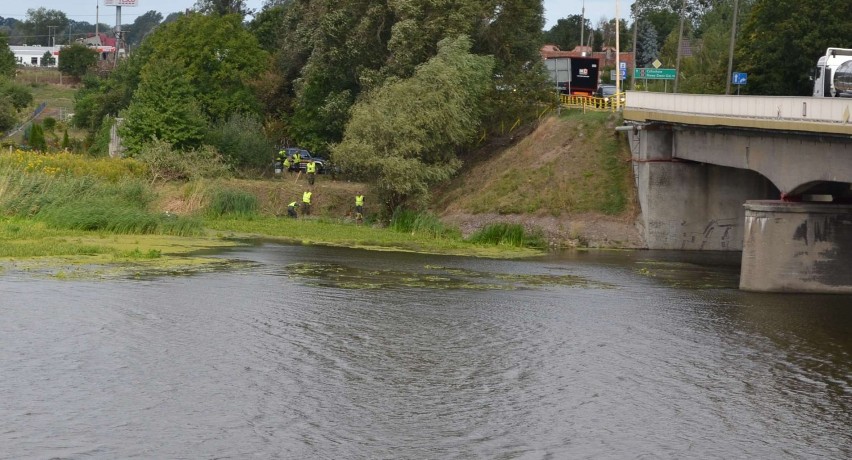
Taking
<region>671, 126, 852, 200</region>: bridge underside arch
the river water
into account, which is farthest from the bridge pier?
<region>671, 126, 852, 200</region>: bridge underside arch

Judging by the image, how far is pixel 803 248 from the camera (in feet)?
124

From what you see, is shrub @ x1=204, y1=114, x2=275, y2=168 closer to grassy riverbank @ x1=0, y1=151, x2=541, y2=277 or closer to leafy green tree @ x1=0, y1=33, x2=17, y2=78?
grassy riverbank @ x1=0, y1=151, x2=541, y2=277

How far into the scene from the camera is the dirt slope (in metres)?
54.1

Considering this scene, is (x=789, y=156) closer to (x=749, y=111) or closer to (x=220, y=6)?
(x=749, y=111)

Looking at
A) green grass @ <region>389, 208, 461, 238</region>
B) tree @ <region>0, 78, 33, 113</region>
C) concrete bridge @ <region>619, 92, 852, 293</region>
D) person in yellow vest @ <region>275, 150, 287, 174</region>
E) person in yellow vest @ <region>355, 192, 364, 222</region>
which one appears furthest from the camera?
tree @ <region>0, 78, 33, 113</region>

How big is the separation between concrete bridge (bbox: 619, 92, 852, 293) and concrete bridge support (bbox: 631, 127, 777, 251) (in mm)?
43

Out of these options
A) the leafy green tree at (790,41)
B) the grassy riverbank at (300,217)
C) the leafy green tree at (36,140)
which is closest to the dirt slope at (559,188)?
the grassy riverbank at (300,217)

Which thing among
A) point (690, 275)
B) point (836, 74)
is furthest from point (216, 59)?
point (690, 275)

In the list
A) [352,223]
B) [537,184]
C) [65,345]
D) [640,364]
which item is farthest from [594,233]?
[65,345]

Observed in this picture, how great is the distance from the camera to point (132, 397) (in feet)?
69.2

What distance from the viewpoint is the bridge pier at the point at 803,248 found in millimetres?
37625

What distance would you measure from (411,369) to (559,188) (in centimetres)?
3403

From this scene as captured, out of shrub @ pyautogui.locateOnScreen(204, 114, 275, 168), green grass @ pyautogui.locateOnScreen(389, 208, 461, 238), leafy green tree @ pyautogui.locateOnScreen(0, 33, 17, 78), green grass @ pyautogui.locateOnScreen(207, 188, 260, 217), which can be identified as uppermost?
leafy green tree @ pyautogui.locateOnScreen(0, 33, 17, 78)

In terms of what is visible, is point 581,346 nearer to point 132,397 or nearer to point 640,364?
point 640,364
